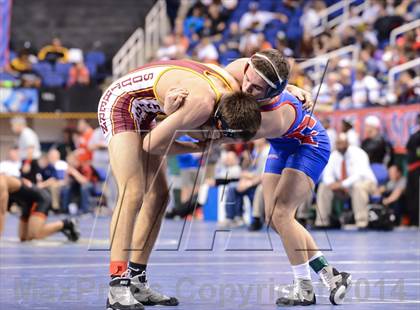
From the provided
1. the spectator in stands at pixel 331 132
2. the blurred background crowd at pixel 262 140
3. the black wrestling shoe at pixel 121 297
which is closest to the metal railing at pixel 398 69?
the blurred background crowd at pixel 262 140

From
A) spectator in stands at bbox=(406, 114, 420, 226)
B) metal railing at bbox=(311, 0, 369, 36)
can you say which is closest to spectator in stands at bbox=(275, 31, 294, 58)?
metal railing at bbox=(311, 0, 369, 36)

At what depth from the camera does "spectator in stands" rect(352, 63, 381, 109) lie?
16.4 m

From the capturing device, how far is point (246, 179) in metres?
15.4

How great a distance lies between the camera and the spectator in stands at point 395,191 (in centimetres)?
1480

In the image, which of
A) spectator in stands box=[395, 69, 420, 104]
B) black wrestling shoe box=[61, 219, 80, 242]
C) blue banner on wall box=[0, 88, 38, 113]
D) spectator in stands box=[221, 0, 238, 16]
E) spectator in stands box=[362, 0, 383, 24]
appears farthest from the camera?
spectator in stands box=[221, 0, 238, 16]

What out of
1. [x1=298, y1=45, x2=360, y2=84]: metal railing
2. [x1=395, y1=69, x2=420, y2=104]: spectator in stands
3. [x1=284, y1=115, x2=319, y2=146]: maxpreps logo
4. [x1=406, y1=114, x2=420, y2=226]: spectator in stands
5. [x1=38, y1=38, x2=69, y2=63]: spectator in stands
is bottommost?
[x1=284, y1=115, x2=319, y2=146]: maxpreps logo

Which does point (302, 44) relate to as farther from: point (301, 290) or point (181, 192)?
point (301, 290)

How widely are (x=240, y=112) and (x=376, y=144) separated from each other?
9805 millimetres

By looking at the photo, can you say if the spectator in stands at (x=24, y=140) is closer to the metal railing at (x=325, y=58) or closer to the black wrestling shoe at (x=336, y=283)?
the metal railing at (x=325, y=58)

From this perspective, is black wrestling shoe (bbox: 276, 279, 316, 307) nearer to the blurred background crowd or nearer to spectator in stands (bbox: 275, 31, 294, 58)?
the blurred background crowd

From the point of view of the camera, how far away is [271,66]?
605 centimetres

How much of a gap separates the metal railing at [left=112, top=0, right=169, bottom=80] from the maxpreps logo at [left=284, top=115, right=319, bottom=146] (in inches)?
676

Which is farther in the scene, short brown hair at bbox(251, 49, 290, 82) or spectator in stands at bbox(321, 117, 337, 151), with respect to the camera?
spectator in stands at bbox(321, 117, 337, 151)

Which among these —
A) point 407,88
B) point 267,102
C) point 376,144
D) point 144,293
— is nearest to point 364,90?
point 407,88
